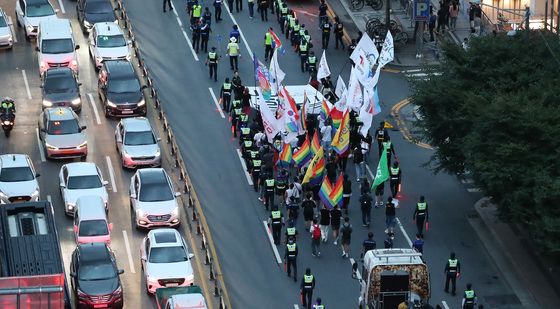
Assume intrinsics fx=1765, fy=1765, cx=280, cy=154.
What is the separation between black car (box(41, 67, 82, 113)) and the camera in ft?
235

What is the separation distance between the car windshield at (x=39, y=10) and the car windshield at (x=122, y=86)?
9508 millimetres

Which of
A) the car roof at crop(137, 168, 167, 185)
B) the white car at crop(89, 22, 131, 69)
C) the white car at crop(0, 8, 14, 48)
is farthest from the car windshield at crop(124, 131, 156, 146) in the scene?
the white car at crop(0, 8, 14, 48)

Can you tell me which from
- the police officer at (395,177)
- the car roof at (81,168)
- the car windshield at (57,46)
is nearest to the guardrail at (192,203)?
the car windshield at (57,46)

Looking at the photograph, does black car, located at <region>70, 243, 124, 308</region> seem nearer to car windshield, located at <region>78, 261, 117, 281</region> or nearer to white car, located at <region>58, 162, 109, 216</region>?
car windshield, located at <region>78, 261, 117, 281</region>

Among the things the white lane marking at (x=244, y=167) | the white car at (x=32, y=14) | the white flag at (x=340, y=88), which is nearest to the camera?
the white lane marking at (x=244, y=167)

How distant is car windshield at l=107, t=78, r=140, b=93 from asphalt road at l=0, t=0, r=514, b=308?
54.0 inches

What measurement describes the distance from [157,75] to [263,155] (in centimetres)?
1196

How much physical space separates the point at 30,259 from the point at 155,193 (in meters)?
8.22

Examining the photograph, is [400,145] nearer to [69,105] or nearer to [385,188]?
[385,188]

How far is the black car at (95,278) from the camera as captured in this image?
56.2 m

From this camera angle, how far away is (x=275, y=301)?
2314 inches

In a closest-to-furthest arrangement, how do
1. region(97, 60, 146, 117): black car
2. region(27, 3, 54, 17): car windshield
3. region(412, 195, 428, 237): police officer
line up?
region(412, 195, 428, 237): police officer
region(97, 60, 146, 117): black car
region(27, 3, 54, 17): car windshield

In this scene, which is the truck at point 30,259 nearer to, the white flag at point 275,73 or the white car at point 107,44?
the white flag at point 275,73

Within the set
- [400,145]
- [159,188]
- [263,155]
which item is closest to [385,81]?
[400,145]
